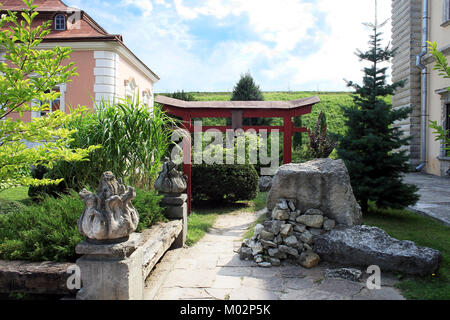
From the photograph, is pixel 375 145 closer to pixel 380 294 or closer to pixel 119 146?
pixel 380 294

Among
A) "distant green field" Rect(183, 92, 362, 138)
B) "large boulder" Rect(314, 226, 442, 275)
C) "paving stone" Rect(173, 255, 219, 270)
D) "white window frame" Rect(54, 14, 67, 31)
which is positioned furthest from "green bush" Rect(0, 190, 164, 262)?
"distant green field" Rect(183, 92, 362, 138)

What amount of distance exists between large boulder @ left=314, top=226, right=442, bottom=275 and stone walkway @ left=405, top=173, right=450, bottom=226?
2.47 m

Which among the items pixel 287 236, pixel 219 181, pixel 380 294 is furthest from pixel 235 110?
pixel 380 294

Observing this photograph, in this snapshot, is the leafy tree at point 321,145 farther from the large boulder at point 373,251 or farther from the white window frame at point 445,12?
the white window frame at point 445,12

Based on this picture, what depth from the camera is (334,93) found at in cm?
2898

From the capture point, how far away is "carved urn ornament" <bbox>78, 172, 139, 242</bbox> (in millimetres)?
2570

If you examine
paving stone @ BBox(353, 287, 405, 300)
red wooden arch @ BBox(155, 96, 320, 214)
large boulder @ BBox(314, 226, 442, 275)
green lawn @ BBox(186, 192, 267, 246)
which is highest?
red wooden arch @ BBox(155, 96, 320, 214)

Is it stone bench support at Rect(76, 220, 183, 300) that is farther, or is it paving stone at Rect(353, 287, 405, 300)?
paving stone at Rect(353, 287, 405, 300)

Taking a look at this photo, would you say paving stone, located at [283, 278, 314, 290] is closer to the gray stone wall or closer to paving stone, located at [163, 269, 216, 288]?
paving stone, located at [163, 269, 216, 288]

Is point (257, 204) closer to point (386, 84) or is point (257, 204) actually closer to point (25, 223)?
point (386, 84)

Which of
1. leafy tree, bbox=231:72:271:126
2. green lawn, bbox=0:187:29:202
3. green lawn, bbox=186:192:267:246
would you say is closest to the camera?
green lawn, bbox=186:192:267:246

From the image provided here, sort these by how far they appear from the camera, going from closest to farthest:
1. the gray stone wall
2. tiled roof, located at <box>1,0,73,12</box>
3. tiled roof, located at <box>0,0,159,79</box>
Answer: tiled roof, located at <box>0,0,159,79</box>, tiled roof, located at <box>1,0,73,12</box>, the gray stone wall

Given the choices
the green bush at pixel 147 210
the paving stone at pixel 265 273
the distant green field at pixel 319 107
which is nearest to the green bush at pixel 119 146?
the green bush at pixel 147 210
